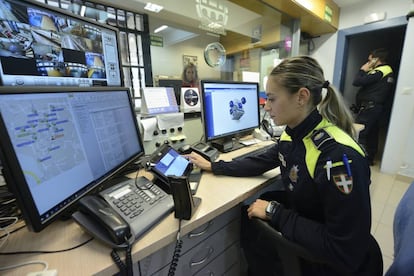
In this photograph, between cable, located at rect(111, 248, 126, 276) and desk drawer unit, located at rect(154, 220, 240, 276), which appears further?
desk drawer unit, located at rect(154, 220, 240, 276)

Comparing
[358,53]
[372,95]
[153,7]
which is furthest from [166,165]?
[358,53]

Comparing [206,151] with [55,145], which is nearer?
[55,145]

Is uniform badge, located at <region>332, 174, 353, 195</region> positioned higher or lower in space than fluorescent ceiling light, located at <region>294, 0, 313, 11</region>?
lower

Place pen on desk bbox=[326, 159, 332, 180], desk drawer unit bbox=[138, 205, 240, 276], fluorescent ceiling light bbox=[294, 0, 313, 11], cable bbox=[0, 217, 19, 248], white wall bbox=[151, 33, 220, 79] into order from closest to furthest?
1. cable bbox=[0, 217, 19, 248]
2. pen on desk bbox=[326, 159, 332, 180]
3. desk drawer unit bbox=[138, 205, 240, 276]
4. fluorescent ceiling light bbox=[294, 0, 313, 11]
5. white wall bbox=[151, 33, 220, 79]

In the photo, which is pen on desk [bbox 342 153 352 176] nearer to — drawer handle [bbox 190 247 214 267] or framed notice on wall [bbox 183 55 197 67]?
drawer handle [bbox 190 247 214 267]

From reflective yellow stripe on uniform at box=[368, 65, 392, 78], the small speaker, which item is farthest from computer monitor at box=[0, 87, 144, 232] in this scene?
reflective yellow stripe on uniform at box=[368, 65, 392, 78]

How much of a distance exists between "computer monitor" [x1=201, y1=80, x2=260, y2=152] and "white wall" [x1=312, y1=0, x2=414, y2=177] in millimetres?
2264

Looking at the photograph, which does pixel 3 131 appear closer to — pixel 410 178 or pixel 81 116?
pixel 81 116

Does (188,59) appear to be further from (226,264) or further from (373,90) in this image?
(373,90)

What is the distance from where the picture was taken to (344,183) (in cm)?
61

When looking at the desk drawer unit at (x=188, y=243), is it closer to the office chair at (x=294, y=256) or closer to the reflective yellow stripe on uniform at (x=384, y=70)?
the office chair at (x=294, y=256)

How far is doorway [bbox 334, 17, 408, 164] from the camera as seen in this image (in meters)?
3.08

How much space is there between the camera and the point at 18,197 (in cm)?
42

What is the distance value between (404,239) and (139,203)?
695 mm
